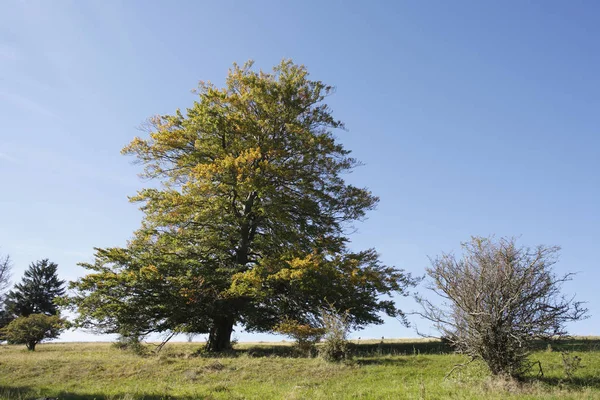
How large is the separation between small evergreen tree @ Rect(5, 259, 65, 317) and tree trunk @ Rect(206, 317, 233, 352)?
1338 inches

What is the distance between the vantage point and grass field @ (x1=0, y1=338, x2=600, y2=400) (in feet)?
32.2

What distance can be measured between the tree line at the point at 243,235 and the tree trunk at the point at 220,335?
49 millimetres

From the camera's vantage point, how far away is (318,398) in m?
9.38

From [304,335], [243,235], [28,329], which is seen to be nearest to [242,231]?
[243,235]

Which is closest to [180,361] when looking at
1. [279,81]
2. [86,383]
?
[86,383]

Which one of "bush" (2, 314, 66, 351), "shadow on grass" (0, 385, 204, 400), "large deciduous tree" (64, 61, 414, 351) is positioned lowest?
"shadow on grass" (0, 385, 204, 400)

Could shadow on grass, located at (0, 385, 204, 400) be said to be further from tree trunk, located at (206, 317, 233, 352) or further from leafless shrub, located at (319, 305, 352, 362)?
tree trunk, located at (206, 317, 233, 352)

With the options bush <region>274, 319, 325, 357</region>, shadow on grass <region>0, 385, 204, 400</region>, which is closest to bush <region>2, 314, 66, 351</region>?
shadow on grass <region>0, 385, 204, 400</region>

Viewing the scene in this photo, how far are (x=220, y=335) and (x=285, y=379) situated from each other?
8.54 metres

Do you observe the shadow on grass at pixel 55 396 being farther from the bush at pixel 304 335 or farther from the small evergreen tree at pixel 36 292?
the small evergreen tree at pixel 36 292

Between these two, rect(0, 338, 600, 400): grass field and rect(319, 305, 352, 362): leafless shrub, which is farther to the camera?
rect(319, 305, 352, 362): leafless shrub

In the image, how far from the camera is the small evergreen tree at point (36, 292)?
1790 inches

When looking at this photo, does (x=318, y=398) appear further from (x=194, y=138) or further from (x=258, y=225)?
(x=194, y=138)

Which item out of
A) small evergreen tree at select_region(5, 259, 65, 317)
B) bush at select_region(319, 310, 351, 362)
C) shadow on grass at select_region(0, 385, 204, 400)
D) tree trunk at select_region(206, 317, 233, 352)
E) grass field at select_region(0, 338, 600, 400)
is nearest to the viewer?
grass field at select_region(0, 338, 600, 400)
